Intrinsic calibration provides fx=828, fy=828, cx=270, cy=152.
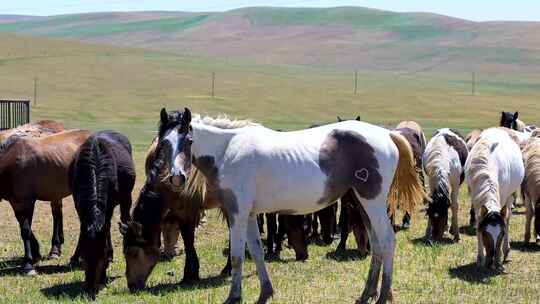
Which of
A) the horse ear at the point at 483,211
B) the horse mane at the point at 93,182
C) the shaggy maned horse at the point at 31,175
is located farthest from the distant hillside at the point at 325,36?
the horse mane at the point at 93,182

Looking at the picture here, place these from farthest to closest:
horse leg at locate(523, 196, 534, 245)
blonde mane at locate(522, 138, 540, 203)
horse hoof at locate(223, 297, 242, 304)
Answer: horse leg at locate(523, 196, 534, 245) → blonde mane at locate(522, 138, 540, 203) → horse hoof at locate(223, 297, 242, 304)

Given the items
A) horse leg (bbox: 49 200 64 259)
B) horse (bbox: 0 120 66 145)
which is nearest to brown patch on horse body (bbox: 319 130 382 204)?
horse leg (bbox: 49 200 64 259)

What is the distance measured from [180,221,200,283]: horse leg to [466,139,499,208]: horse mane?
3517mm

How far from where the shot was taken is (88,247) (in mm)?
8758

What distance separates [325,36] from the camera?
12850 centimetres

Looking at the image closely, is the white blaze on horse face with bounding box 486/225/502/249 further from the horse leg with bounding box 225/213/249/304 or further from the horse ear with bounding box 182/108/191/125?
the horse ear with bounding box 182/108/191/125

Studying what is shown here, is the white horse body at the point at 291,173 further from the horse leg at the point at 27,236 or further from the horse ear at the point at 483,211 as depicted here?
the horse leg at the point at 27,236

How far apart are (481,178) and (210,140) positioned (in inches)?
157

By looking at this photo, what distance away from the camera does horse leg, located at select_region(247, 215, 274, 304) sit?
8.44 metres

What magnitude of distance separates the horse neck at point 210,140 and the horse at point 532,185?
5456 mm

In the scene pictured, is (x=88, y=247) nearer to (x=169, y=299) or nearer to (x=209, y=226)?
(x=169, y=299)

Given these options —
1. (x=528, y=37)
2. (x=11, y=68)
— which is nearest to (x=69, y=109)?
(x=11, y=68)

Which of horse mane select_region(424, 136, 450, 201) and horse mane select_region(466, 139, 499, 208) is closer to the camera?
horse mane select_region(466, 139, 499, 208)

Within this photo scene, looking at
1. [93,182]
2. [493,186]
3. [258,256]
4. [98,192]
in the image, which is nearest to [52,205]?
[93,182]
